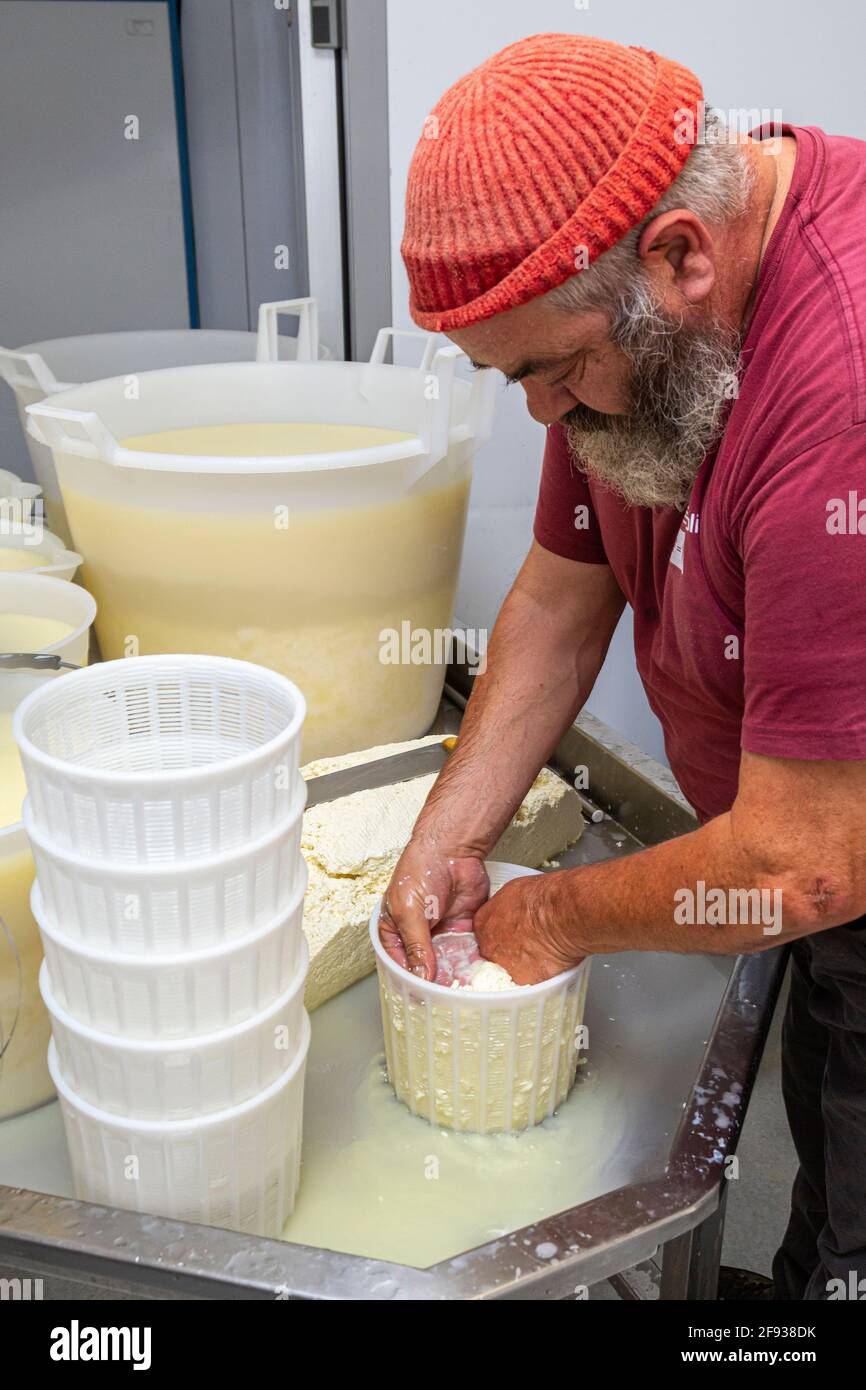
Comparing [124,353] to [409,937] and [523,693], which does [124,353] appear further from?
[409,937]

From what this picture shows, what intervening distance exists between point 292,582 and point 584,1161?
2.53 feet

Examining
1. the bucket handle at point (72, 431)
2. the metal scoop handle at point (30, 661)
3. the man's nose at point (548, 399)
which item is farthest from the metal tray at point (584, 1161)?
the bucket handle at point (72, 431)

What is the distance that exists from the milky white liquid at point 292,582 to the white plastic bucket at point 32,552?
30 mm

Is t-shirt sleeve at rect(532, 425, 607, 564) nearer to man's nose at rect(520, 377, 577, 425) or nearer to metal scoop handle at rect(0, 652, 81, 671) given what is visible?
man's nose at rect(520, 377, 577, 425)

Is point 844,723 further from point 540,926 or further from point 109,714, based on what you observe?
point 109,714

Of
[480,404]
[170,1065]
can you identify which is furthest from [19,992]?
[480,404]

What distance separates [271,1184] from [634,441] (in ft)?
2.46

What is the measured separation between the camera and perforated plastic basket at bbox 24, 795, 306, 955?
2.70 feet

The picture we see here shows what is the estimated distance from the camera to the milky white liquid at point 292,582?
54.9 inches

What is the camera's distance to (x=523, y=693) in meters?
1.39

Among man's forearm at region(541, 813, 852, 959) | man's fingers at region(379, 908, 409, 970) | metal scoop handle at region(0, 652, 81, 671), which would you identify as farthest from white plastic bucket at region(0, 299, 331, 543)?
man's forearm at region(541, 813, 852, 959)

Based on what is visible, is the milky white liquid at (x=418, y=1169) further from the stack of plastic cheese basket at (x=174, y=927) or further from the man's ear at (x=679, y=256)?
the man's ear at (x=679, y=256)

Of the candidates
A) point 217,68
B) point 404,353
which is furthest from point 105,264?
point 404,353

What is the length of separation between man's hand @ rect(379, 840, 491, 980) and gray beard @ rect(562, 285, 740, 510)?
0.46 m
